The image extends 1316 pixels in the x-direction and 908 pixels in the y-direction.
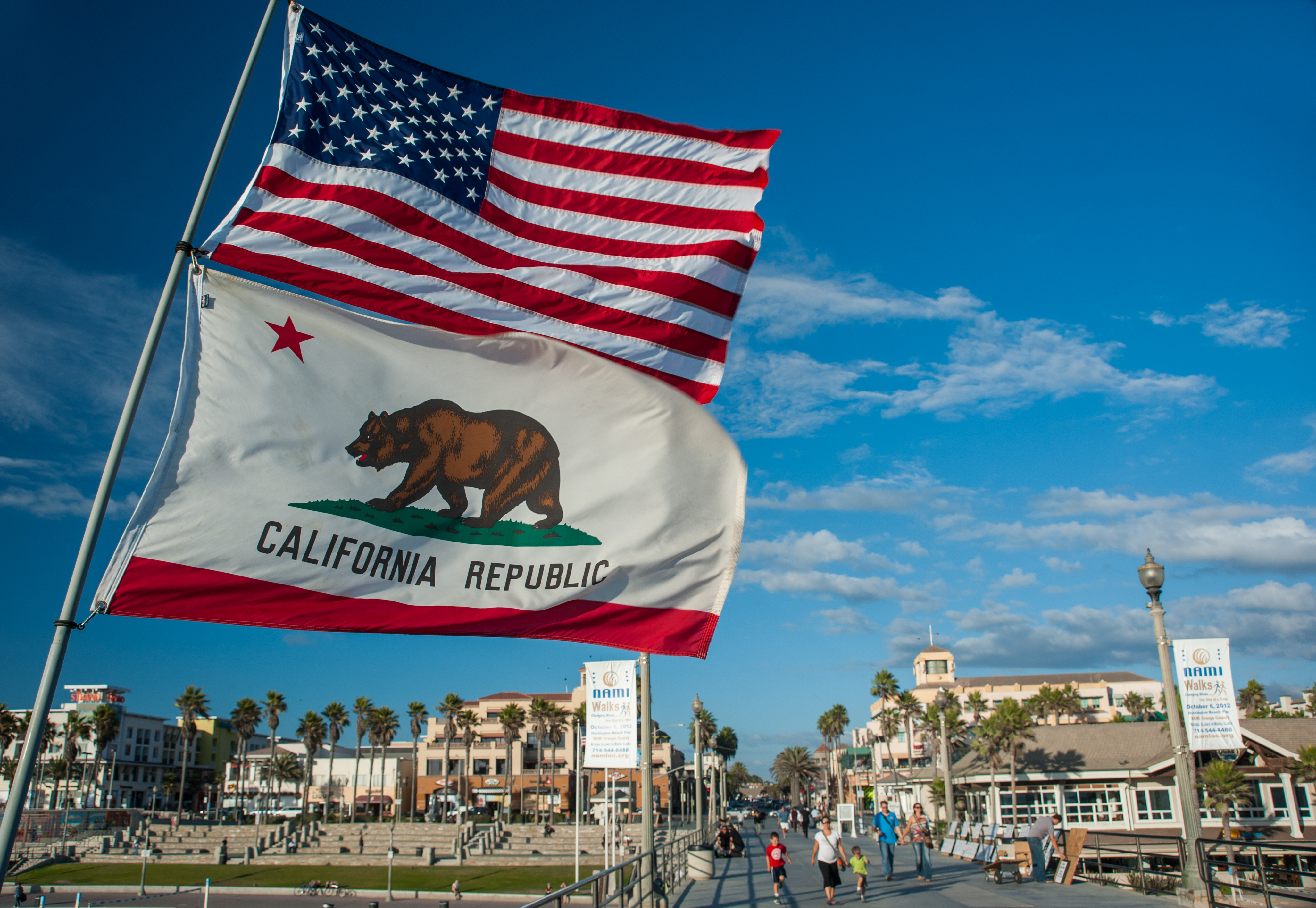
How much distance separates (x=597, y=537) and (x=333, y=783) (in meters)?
122

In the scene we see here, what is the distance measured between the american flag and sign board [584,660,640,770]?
10.4m

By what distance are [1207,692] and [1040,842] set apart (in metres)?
5.57

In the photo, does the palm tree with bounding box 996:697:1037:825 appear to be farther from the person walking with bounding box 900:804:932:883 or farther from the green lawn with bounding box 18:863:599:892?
the person walking with bounding box 900:804:932:883

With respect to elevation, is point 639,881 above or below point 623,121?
below

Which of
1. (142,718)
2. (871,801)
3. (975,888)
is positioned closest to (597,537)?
(975,888)

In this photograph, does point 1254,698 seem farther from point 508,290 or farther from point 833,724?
point 508,290

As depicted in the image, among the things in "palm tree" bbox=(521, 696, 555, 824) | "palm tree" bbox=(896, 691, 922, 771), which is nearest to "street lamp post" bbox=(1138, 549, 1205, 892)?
"palm tree" bbox=(896, 691, 922, 771)

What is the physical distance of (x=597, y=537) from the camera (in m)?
5.65

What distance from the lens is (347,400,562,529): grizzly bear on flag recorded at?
16.4ft

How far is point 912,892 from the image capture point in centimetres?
1739

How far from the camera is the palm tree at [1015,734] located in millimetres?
46625

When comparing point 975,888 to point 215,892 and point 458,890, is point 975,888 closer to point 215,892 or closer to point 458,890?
point 458,890

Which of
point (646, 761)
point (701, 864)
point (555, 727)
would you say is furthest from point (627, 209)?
point (555, 727)

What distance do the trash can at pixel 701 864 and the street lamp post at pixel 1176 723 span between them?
444 inches
